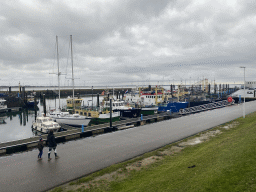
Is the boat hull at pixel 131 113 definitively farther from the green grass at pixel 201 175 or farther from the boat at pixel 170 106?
the green grass at pixel 201 175

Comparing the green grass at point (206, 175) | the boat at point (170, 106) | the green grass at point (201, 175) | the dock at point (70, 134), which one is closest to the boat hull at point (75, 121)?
the dock at point (70, 134)

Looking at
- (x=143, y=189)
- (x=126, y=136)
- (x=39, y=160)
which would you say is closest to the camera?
(x=143, y=189)

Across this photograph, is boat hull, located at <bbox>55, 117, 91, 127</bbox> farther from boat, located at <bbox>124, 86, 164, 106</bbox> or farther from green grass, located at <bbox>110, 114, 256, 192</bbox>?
green grass, located at <bbox>110, 114, 256, 192</bbox>

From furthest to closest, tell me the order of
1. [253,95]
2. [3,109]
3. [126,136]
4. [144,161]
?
[253,95], [3,109], [126,136], [144,161]

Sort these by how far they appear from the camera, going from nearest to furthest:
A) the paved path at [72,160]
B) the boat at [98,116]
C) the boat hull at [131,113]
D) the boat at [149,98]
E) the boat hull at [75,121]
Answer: the paved path at [72,160] → the boat hull at [75,121] → the boat at [98,116] → the boat hull at [131,113] → the boat at [149,98]

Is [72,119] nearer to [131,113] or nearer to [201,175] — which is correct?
[131,113]

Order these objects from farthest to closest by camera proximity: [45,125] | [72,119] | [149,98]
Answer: [149,98]
[72,119]
[45,125]

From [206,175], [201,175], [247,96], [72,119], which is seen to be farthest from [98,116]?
[247,96]

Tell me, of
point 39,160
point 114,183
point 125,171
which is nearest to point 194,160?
point 125,171

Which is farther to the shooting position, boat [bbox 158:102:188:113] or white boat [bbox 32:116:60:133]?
boat [bbox 158:102:188:113]

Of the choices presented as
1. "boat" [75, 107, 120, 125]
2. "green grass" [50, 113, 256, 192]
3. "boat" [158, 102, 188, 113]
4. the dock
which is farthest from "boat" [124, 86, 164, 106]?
"green grass" [50, 113, 256, 192]

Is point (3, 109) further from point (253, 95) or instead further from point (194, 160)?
point (253, 95)

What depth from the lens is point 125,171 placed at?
8.45 m

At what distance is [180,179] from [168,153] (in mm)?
4438
